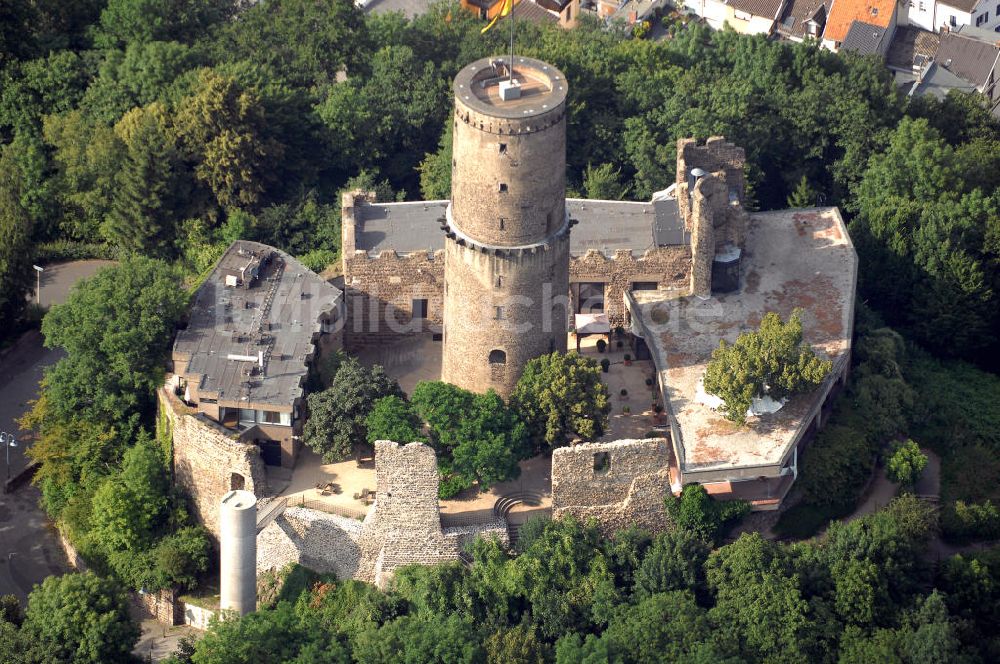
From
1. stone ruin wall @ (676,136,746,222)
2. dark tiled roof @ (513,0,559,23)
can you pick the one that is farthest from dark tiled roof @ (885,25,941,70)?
stone ruin wall @ (676,136,746,222)

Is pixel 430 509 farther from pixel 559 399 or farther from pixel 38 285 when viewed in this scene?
pixel 38 285

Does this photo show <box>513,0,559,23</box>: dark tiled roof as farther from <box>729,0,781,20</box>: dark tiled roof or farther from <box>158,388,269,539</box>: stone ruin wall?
<box>158,388,269,539</box>: stone ruin wall

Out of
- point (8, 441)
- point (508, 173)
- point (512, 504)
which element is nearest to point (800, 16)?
point (508, 173)

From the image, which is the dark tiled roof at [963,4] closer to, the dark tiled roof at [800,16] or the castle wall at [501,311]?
the dark tiled roof at [800,16]

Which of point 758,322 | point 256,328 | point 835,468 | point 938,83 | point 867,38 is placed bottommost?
point 938,83

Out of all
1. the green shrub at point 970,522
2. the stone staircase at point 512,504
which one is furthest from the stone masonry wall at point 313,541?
the green shrub at point 970,522
